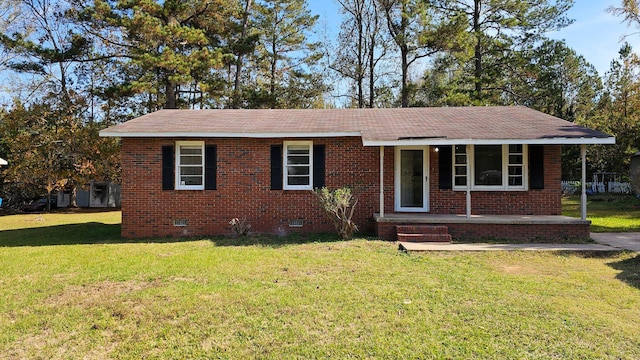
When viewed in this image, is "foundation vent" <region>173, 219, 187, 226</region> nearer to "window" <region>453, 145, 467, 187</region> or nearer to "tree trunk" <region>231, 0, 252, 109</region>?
"window" <region>453, 145, 467, 187</region>

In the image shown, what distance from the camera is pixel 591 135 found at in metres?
8.95

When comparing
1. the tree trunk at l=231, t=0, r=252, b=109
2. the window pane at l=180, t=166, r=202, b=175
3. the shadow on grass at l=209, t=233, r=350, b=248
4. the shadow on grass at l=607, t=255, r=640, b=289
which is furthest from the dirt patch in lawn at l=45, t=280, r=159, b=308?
the tree trunk at l=231, t=0, r=252, b=109

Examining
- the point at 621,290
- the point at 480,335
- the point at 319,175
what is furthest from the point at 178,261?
the point at 621,290

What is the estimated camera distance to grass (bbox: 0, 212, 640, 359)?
3660 millimetres

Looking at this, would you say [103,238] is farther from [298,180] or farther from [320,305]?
[320,305]

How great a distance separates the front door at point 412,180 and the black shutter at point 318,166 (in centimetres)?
214

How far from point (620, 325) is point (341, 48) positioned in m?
24.7

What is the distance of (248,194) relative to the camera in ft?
34.0

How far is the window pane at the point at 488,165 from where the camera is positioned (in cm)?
1040

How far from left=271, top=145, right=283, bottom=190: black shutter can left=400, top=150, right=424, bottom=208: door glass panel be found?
344 centimetres

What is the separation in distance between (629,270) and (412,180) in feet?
17.2

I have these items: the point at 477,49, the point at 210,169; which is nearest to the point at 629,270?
the point at 210,169

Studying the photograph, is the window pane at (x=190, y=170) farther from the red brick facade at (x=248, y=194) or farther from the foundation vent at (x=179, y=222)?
the foundation vent at (x=179, y=222)

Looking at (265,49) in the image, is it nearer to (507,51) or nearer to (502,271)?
(507,51)
